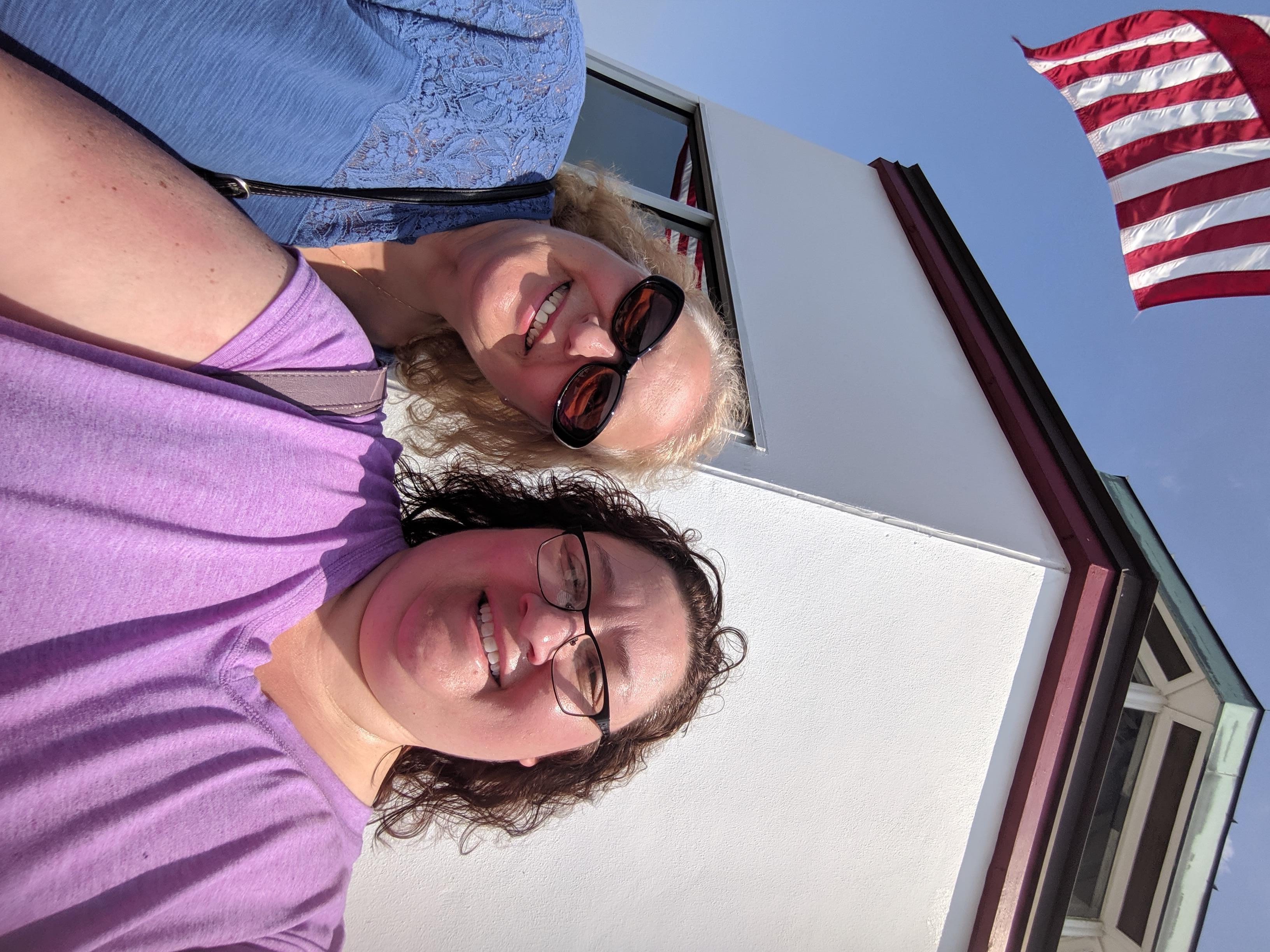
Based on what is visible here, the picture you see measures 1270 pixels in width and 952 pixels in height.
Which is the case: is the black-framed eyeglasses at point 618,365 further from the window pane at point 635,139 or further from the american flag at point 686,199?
the window pane at point 635,139

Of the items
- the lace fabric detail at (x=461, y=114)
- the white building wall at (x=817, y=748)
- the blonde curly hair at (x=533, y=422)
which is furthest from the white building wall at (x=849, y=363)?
the lace fabric detail at (x=461, y=114)

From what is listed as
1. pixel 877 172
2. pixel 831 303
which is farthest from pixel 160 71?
pixel 877 172

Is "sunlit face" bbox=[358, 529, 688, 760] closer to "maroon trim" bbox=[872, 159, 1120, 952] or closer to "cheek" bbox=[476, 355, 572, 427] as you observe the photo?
"cheek" bbox=[476, 355, 572, 427]

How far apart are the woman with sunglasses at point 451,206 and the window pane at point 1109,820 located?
9.52 feet

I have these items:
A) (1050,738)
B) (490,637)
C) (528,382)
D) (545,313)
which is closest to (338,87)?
(545,313)

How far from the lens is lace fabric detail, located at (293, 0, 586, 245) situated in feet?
4.78

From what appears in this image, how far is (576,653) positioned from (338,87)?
1.33m

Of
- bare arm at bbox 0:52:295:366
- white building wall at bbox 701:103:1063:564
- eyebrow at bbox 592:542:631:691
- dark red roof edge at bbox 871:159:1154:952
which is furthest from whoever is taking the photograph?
white building wall at bbox 701:103:1063:564

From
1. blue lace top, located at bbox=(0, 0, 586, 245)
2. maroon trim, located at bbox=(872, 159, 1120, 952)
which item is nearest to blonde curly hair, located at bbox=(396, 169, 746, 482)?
blue lace top, located at bbox=(0, 0, 586, 245)

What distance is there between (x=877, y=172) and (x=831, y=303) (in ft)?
9.02

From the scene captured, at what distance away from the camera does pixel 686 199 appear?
5191mm

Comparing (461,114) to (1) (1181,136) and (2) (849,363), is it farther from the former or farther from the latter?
(1) (1181,136)

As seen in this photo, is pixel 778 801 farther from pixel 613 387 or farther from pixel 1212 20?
pixel 1212 20

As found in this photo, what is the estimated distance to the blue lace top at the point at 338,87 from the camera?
1.17 meters
